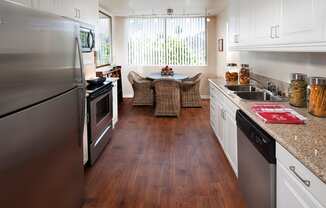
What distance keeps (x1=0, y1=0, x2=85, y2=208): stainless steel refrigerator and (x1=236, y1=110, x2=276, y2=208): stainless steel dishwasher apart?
134 centimetres

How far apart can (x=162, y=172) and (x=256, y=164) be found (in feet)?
5.50

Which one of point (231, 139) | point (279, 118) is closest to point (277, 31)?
point (279, 118)

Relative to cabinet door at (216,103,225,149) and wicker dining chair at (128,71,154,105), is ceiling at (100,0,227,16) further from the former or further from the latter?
cabinet door at (216,103,225,149)

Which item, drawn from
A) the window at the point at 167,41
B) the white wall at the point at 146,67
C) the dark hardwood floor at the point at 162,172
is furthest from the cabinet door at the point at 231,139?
the window at the point at 167,41

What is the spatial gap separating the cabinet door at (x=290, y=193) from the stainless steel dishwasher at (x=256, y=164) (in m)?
0.08

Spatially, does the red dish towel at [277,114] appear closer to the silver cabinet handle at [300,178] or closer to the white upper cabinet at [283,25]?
the white upper cabinet at [283,25]

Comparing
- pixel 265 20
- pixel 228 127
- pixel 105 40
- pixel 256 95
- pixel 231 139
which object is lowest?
pixel 231 139

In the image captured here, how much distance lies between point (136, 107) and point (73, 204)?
521 centimetres

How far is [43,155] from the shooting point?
6.07 ft

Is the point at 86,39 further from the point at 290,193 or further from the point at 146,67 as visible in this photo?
the point at 146,67

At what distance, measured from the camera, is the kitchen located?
1518 millimetres

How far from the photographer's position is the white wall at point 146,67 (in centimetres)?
888

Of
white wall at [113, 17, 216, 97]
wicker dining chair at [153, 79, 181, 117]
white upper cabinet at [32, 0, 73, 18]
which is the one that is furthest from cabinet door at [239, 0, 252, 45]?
white wall at [113, 17, 216, 97]

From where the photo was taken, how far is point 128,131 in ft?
18.1
